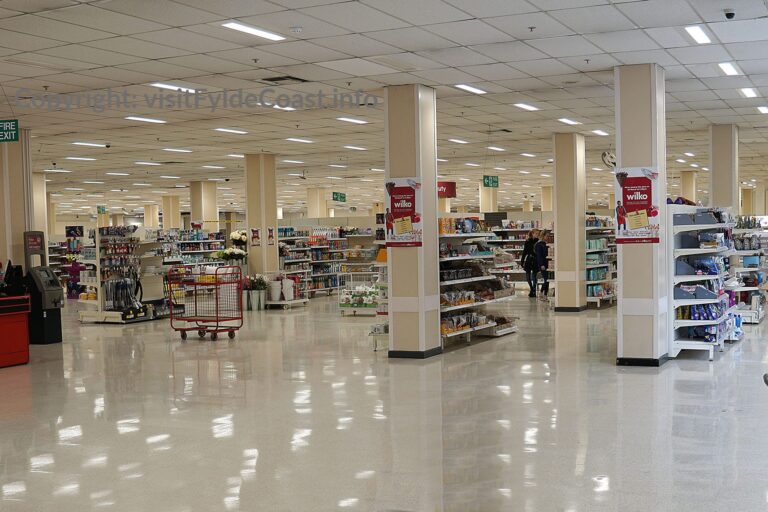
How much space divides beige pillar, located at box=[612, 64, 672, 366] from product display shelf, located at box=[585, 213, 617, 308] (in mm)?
7174

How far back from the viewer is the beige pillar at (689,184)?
26594mm

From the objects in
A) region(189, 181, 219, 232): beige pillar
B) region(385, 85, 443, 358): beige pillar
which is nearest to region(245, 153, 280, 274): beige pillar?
region(189, 181, 219, 232): beige pillar

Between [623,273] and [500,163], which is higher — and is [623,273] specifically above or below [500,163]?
below

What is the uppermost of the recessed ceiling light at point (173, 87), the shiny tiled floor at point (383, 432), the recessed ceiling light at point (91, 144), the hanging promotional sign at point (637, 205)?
the recessed ceiling light at point (173, 87)

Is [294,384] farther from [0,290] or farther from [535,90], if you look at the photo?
[535,90]

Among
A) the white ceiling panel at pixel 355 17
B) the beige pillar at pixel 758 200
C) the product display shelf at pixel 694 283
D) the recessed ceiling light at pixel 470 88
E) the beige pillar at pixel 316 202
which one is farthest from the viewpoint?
the beige pillar at pixel 758 200

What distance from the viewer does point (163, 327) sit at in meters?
15.1

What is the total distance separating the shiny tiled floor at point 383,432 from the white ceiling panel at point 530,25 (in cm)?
363

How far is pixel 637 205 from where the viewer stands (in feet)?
32.5

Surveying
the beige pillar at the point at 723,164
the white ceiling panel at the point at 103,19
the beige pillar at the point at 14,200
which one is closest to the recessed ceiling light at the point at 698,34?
the white ceiling panel at the point at 103,19

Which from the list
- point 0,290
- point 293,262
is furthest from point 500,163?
point 0,290

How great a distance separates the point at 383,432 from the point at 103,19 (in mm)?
4474

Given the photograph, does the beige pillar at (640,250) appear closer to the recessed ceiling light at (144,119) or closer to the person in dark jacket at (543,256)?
the recessed ceiling light at (144,119)

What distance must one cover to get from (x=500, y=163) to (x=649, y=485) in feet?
62.7
